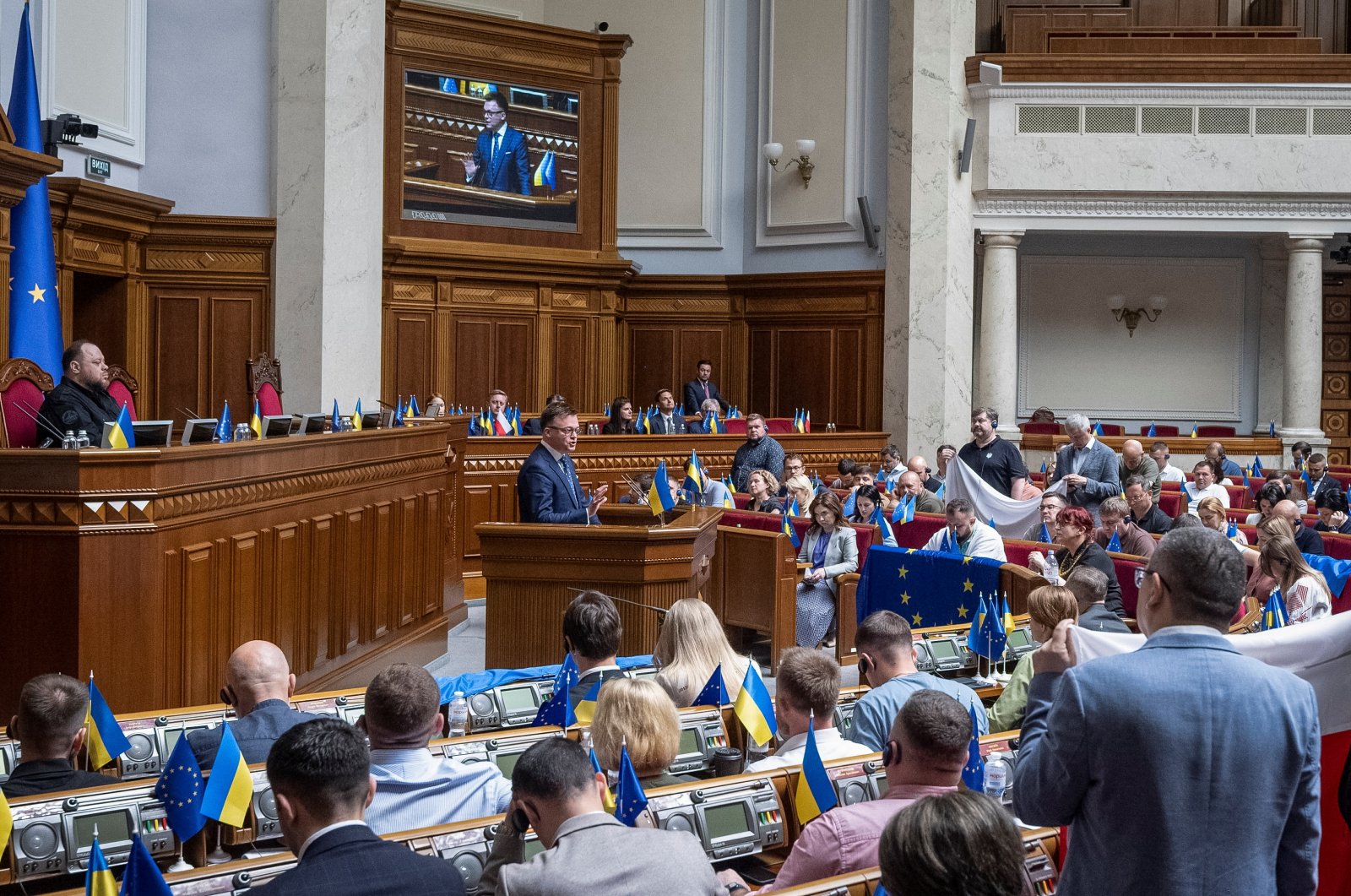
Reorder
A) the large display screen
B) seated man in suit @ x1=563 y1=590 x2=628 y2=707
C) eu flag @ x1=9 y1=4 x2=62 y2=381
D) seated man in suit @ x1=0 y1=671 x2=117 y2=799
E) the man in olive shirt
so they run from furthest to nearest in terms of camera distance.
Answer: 1. the large display screen
2. the man in olive shirt
3. eu flag @ x1=9 y1=4 x2=62 y2=381
4. seated man in suit @ x1=563 y1=590 x2=628 y2=707
5. seated man in suit @ x1=0 y1=671 x2=117 y2=799

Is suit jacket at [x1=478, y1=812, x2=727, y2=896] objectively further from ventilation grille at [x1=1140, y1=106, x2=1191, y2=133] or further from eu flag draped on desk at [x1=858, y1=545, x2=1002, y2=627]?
ventilation grille at [x1=1140, y1=106, x2=1191, y2=133]

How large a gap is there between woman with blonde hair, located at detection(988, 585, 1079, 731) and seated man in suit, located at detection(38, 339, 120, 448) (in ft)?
12.8

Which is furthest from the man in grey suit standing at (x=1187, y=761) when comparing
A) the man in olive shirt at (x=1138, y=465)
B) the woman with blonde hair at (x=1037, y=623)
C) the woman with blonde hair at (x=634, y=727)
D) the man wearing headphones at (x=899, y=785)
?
the man in olive shirt at (x=1138, y=465)

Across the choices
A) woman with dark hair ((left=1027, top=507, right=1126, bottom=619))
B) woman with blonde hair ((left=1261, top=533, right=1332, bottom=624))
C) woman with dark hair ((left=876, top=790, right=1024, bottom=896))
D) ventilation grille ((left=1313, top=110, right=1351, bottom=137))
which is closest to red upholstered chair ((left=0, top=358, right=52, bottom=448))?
woman with dark hair ((left=1027, top=507, right=1126, bottom=619))

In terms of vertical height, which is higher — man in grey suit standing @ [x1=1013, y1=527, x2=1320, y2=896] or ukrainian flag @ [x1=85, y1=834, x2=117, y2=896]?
man in grey suit standing @ [x1=1013, y1=527, x2=1320, y2=896]

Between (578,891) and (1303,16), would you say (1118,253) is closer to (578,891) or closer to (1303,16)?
(1303,16)

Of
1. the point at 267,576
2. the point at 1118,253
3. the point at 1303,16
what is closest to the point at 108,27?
the point at 267,576

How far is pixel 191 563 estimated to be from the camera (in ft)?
17.2

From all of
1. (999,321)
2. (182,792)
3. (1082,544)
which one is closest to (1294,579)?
(1082,544)

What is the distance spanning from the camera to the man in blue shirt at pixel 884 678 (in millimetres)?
3754

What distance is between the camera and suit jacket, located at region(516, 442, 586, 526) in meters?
6.40

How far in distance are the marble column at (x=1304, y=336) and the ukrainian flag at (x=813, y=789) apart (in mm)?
14232

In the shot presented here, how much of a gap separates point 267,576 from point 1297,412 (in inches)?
533

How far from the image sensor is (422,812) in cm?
312
